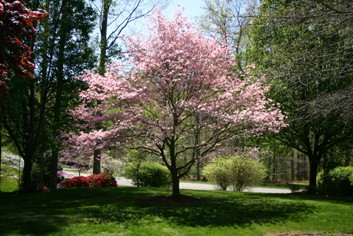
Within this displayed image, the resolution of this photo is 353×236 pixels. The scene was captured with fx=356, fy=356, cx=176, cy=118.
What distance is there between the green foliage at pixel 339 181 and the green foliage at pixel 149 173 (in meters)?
7.16

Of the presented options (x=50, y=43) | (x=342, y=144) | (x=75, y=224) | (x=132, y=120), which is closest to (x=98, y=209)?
(x=75, y=224)

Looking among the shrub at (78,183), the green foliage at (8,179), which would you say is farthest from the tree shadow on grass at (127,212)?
the green foliage at (8,179)

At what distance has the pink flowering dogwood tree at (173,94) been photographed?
31.1 feet

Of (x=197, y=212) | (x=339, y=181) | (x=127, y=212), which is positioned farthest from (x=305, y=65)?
(x=339, y=181)

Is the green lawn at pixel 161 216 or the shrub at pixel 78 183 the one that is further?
the shrub at pixel 78 183

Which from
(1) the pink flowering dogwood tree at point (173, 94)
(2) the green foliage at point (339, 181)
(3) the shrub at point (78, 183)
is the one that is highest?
(1) the pink flowering dogwood tree at point (173, 94)

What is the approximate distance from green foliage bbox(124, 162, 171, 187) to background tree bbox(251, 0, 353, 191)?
5822 millimetres

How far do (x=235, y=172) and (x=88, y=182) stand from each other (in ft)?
22.0

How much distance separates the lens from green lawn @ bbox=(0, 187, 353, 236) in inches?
274

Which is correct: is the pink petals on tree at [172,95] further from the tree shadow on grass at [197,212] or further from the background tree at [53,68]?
the background tree at [53,68]

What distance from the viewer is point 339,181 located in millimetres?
14352

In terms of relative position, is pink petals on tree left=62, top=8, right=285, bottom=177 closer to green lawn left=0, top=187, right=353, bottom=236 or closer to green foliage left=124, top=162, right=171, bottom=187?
green lawn left=0, top=187, right=353, bottom=236

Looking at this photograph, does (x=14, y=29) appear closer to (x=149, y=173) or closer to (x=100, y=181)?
(x=100, y=181)

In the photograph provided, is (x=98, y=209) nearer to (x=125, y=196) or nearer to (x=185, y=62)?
(x=125, y=196)
